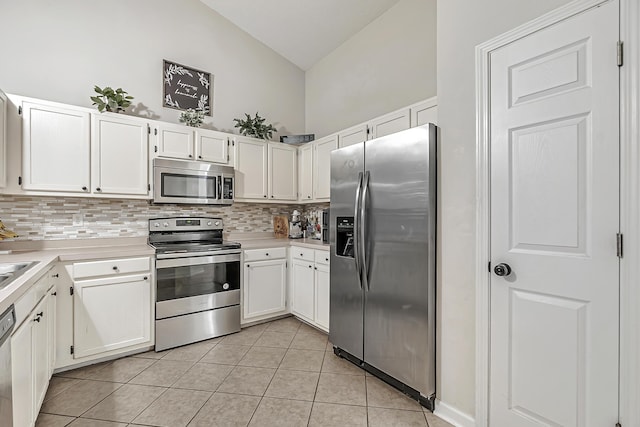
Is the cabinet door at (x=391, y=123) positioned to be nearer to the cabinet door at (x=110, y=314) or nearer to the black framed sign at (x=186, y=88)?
the black framed sign at (x=186, y=88)

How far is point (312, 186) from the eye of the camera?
12.0 feet

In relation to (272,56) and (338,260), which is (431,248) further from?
(272,56)

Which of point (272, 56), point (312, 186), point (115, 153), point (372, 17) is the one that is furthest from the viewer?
point (272, 56)

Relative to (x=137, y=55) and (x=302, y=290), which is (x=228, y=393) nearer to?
(x=302, y=290)

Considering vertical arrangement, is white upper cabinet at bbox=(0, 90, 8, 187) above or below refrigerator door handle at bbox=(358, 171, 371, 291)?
above

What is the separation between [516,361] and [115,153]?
131 inches

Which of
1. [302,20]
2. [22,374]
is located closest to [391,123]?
[302,20]

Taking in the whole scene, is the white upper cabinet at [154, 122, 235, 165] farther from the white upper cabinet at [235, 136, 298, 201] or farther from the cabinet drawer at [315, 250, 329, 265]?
the cabinet drawer at [315, 250, 329, 265]

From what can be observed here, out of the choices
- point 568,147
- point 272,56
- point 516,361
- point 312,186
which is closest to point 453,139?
point 568,147

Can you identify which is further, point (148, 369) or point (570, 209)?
point (148, 369)

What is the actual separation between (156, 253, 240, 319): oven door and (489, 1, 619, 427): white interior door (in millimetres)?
2357

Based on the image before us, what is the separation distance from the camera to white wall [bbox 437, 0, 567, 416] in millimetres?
1689

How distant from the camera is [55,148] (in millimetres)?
2438

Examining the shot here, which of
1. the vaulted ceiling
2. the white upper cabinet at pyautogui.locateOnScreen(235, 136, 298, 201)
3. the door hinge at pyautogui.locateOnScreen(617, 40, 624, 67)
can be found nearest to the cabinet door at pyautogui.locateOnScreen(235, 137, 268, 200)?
the white upper cabinet at pyautogui.locateOnScreen(235, 136, 298, 201)
